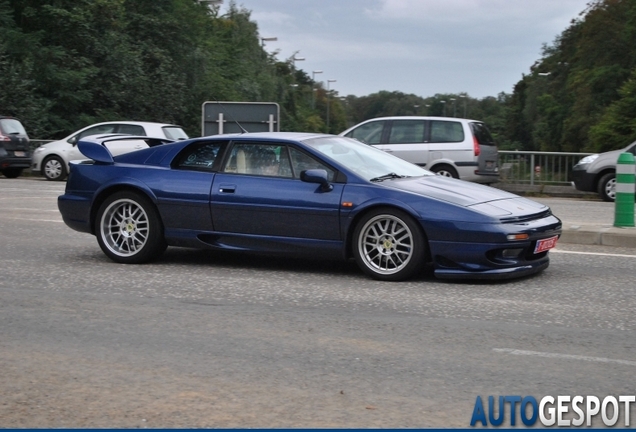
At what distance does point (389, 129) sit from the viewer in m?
21.4

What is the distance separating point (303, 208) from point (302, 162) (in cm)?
48

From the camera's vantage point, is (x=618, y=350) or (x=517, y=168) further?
(x=517, y=168)

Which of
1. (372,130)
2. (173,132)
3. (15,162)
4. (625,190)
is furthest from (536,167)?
(15,162)

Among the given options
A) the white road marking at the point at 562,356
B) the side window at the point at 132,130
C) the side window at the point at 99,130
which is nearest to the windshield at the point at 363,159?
the white road marking at the point at 562,356

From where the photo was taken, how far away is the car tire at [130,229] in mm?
9617

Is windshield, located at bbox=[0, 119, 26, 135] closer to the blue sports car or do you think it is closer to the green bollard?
the blue sports car

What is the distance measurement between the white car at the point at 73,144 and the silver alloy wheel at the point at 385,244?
16692mm

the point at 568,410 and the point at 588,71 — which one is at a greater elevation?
the point at 588,71

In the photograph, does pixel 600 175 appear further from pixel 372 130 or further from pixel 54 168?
pixel 54 168

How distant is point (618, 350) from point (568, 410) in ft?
4.55

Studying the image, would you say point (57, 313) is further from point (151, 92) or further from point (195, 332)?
point (151, 92)

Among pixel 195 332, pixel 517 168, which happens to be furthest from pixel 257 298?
pixel 517 168

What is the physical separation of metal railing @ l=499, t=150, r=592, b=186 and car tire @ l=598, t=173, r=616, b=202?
1.82 metres

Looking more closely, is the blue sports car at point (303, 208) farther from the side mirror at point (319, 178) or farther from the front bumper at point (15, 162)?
the front bumper at point (15, 162)
